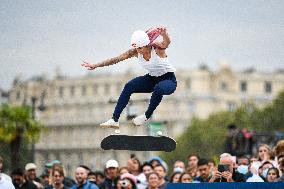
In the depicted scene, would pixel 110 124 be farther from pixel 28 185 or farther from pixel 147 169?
pixel 28 185

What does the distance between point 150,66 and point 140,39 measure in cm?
53

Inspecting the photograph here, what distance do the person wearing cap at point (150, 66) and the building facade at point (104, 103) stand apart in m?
124

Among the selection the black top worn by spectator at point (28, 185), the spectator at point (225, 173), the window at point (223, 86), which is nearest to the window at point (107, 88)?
the window at point (223, 86)

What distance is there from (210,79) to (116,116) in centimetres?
16524

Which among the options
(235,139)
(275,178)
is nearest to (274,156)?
(275,178)

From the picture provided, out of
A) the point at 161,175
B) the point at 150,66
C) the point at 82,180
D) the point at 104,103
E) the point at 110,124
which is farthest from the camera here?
the point at 104,103

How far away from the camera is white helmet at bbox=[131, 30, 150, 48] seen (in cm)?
1645

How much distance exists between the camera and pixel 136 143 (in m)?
17.1

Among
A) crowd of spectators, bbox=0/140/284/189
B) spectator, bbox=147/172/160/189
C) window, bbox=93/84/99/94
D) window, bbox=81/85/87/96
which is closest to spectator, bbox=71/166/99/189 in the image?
crowd of spectators, bbox=0/140/284/189

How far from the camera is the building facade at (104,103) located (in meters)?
160

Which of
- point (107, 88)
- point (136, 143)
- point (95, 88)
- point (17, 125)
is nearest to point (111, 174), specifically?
point (136, 143)

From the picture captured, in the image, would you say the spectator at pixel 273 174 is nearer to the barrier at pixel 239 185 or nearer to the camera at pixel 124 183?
the camera at pixel 124 183

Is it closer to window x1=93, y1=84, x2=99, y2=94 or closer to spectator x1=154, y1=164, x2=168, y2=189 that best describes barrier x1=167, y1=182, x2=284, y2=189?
spectator x1=154, y1=164, x2=168, y2=189

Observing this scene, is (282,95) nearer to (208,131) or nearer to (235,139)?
(208,131)
